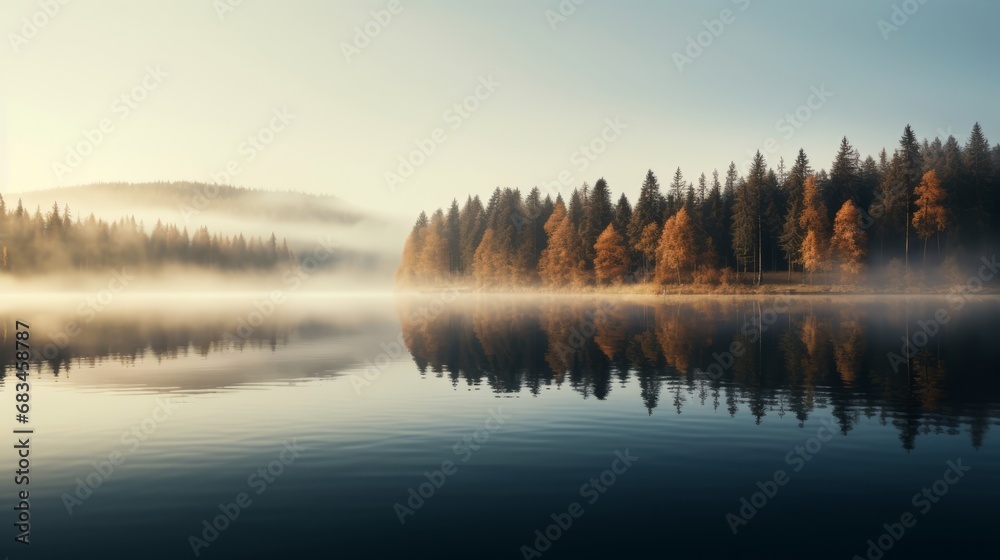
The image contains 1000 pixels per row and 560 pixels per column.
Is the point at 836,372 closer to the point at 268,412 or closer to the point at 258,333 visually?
the point at 268,412

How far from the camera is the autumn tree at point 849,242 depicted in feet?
380

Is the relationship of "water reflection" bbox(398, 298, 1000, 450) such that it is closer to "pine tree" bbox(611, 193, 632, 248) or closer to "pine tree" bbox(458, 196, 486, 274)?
"pine tree" bbox(611, 193, 632, 248)

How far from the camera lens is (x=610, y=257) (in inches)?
5566

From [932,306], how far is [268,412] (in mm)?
86807

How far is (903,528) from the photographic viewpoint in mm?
13414

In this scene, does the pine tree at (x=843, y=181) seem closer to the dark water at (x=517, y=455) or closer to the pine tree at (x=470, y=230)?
the pine tree at (x=470, y=230)

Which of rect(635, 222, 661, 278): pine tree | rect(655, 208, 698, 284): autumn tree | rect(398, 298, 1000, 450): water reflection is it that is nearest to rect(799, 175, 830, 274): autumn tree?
rect(655, 208, 698, 284): autumn tree

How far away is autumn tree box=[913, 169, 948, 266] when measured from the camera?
4473 inches

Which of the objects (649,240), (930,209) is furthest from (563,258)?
(930,209)

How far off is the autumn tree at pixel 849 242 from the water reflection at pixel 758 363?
163 ft

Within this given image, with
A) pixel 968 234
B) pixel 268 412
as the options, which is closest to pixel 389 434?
pixel 268 412

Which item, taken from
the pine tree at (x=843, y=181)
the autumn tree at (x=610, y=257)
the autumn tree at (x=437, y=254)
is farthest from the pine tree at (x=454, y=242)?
the pine tree at (x=843, y=181)

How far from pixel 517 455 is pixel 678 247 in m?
115

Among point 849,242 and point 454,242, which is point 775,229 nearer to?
point 849,242
